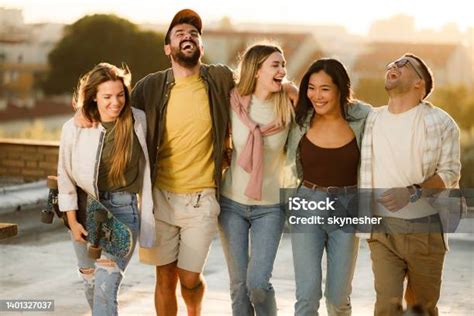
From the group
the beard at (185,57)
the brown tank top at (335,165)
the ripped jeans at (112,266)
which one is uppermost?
the beard at (185,57)

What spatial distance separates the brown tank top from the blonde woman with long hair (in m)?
0.27

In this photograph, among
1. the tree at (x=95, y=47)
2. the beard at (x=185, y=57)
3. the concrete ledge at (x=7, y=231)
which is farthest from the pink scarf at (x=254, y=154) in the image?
the tree at (x=95, y=47)

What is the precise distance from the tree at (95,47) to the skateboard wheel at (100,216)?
11.5m

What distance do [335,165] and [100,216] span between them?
1.09m

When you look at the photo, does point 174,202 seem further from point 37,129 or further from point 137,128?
point 37,129

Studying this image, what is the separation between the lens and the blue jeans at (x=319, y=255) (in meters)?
5.12

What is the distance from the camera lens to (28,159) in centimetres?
1232

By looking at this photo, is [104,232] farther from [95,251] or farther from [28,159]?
[28,159]

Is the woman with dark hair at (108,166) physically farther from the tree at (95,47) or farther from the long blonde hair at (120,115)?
the tree at (95,47)

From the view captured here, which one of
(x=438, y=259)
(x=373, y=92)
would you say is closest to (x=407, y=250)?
(x=438, y=259)

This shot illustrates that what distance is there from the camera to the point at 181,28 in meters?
5.44

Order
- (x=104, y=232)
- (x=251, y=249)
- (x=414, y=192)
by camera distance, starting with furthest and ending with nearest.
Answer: (x=251, y=249) < (x=104, y=232) < (x=414, y=192)

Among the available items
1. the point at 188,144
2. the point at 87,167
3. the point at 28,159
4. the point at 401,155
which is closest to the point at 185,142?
the point at 188,144

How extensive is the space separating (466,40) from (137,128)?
39.6 feet
